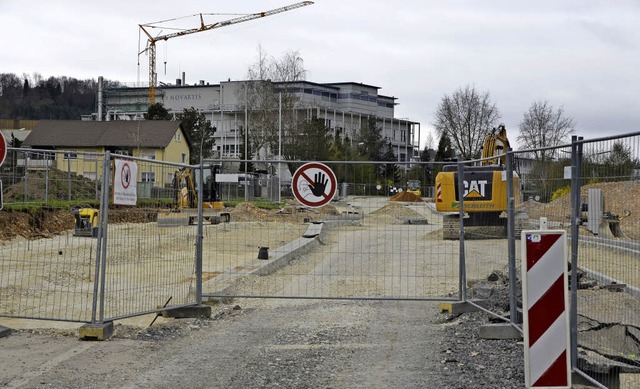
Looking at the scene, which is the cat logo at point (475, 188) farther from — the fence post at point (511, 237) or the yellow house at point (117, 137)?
the yellow house at point (117, 137)

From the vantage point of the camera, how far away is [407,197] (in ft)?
39.4

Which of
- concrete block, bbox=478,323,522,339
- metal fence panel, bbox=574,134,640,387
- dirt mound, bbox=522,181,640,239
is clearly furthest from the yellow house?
metal fence panel, bbox=574,134,640,387

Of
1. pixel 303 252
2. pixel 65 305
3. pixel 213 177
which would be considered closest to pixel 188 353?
pixel 65 305

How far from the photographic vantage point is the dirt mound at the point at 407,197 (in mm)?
11625

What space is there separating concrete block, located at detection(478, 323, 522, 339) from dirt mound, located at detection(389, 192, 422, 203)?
9.85 feet

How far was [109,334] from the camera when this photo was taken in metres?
9.44

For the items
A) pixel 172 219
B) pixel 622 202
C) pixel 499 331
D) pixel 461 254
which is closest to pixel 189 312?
pixel 172 219

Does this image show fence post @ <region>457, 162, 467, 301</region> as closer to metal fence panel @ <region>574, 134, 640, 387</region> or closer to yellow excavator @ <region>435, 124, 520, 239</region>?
yellow excavator @ <region>435, 124, 520, 239</region>

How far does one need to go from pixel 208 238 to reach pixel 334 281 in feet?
7.75

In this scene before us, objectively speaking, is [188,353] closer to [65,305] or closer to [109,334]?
[109,334]

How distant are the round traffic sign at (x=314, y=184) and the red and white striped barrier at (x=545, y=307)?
5.28 m

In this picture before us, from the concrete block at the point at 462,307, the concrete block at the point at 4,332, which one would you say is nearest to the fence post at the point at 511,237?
the concrete block at the point at 462,307

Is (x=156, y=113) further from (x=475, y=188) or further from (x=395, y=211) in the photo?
(x=395, y=211)

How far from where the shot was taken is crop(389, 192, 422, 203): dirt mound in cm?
1162
